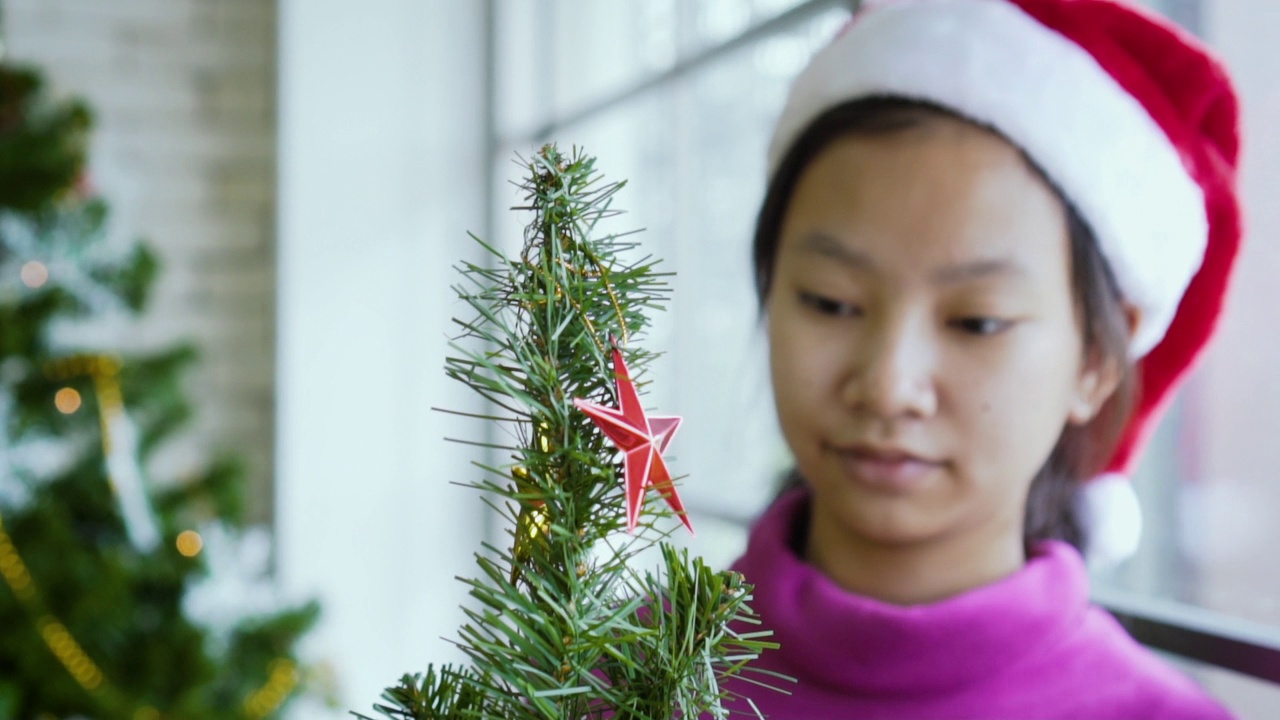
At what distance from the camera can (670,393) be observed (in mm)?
2309

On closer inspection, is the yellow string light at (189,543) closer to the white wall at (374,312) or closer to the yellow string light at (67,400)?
the yellow string light at (67,400)

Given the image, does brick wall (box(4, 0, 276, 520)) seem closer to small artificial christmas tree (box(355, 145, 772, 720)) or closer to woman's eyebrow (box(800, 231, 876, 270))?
woman's eyebrow (box(800, 231, 876, 270))

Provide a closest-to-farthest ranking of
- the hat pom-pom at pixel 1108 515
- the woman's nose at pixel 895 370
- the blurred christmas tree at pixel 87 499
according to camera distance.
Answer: the woman's nose at pixel 895 370
the hat pom-pom at pixel 1108 515
the blurred christmas tree at pixel 87 499

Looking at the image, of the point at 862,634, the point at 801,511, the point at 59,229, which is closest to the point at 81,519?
the point at 59,229

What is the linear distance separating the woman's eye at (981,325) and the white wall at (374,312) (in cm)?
234

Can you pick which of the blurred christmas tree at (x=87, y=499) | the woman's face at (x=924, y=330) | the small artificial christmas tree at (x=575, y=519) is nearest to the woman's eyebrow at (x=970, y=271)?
the woman's face at (x=924, y=330)

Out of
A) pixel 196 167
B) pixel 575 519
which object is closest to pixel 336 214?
pixel 196 167

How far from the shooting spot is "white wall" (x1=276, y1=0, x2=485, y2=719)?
2.93m

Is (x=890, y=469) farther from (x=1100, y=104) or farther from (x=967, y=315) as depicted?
(x=1100, y=104)

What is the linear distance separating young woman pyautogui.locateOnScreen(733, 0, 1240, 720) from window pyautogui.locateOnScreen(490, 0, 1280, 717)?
0.21 m

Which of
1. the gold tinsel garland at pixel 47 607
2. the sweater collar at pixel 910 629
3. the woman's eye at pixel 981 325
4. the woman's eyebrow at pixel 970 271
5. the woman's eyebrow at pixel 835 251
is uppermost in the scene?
the woman's eyebrow at pixel 835 251

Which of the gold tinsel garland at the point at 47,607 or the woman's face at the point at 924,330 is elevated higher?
the woman's face at the point at 924,330

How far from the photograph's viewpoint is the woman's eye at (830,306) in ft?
2.28

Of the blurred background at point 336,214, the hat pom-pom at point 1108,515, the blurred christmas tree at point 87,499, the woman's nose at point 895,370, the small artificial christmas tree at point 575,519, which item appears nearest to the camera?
the small artificial christmas tree at point 575,519
